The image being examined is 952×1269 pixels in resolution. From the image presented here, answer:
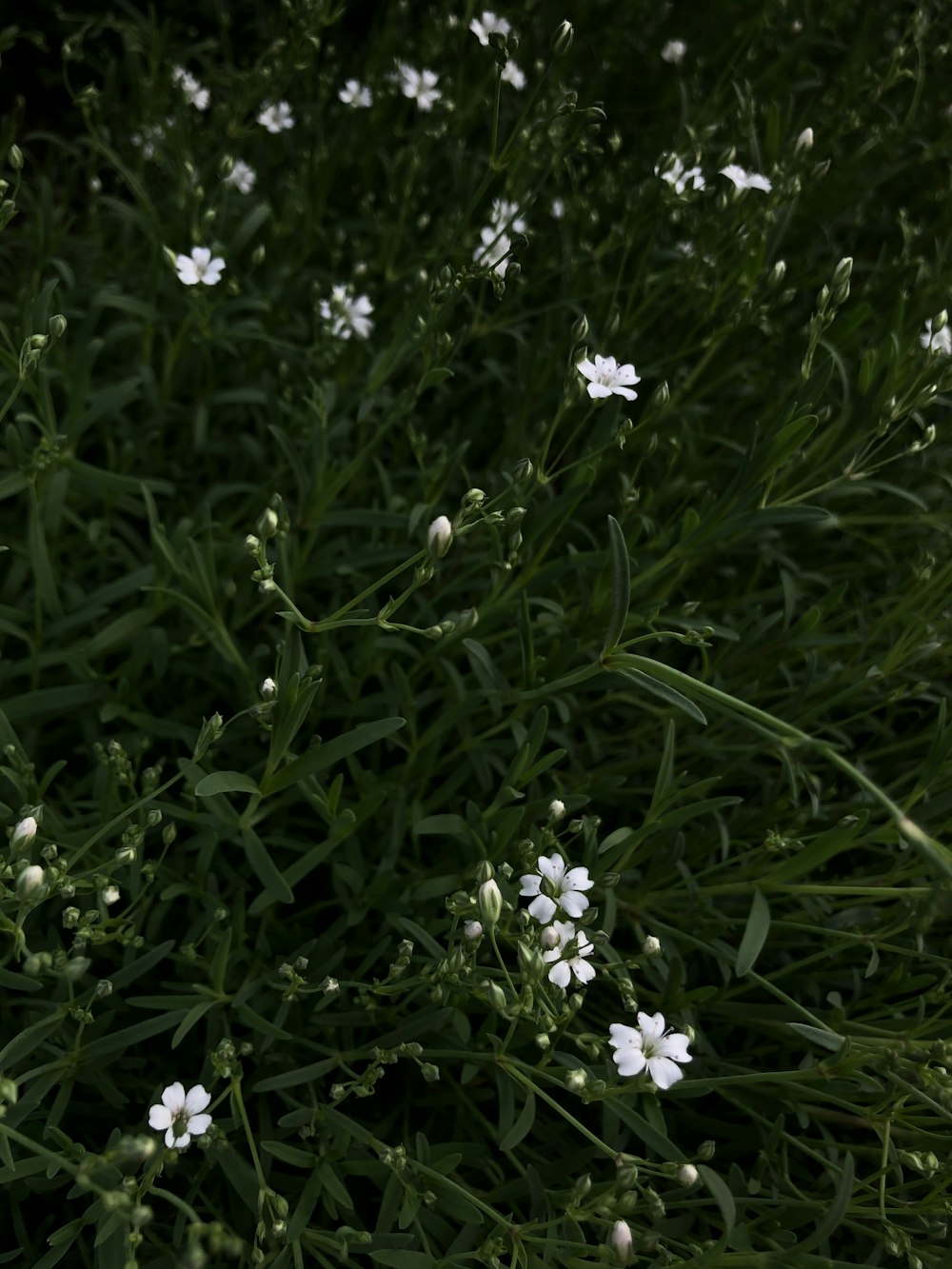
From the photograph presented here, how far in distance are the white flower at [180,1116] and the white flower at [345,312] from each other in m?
2.31

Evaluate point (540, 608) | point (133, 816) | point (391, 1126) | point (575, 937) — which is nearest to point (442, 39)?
point (540, 608)

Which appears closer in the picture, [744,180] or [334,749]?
[334,749]

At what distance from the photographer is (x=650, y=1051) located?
2.18m

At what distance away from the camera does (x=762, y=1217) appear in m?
2.32

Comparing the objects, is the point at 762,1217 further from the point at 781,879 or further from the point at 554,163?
the point at 554,163

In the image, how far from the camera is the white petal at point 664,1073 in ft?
6.75

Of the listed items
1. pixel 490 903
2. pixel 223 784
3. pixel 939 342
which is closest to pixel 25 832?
pixel 223 784

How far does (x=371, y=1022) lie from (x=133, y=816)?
32.7 inches

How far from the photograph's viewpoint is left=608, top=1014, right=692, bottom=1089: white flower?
6.79 ft

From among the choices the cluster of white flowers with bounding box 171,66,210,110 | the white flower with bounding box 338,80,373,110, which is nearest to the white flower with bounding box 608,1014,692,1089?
the white flower with bounding box 338,80,373,110

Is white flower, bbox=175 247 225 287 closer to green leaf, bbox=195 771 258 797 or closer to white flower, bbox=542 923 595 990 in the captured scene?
green leaf, bbox=195 771 258 797

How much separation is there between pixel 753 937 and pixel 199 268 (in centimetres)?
255

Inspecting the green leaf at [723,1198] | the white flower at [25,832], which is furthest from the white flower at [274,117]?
the green leaf at [723,1198]

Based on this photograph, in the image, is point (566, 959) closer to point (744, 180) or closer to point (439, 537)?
point (439, 537)
